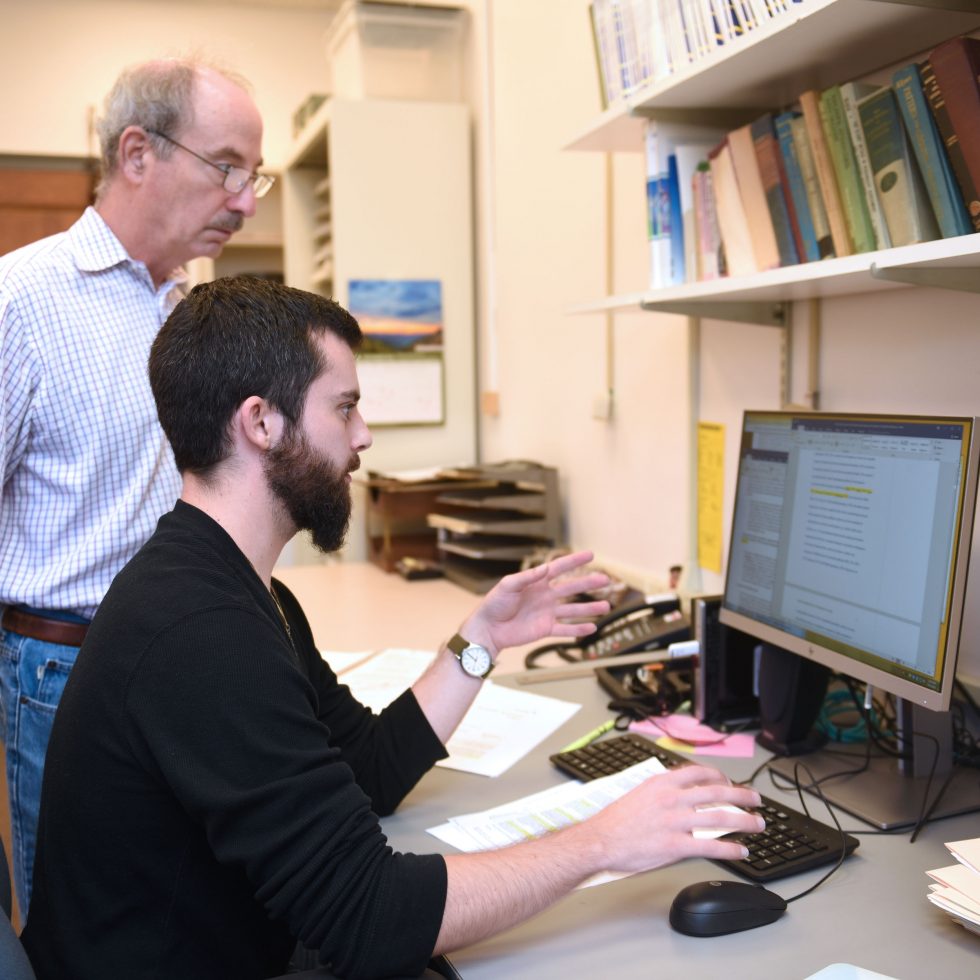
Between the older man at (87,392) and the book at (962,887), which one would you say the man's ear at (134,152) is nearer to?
the older man at (87,392)

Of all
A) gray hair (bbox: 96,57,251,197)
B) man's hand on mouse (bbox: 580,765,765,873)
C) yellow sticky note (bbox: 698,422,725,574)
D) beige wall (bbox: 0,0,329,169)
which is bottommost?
man's hand on mouse (bbox: 580,765,765,873)

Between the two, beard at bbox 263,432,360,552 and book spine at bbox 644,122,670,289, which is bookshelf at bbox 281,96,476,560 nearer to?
book spine at bbox 644,122,670,289

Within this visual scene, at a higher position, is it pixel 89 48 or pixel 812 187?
pixel 89 48

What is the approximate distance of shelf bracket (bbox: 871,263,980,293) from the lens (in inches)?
46.1

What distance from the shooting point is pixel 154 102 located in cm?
160

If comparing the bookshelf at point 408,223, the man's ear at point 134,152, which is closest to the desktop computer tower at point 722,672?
the man's ear at point 134,152

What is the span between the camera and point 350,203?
3.14m

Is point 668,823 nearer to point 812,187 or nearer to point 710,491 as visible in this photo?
point 812,187

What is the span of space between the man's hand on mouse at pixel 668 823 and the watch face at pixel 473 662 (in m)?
0.38

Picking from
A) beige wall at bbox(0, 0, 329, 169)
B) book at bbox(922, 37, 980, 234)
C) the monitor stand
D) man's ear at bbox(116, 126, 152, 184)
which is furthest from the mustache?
beige wall at bbox(0, 0, 329, 169)

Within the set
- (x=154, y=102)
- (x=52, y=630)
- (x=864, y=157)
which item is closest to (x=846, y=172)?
(x=864, y=157)

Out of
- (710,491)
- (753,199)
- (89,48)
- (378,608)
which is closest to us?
(753,199)

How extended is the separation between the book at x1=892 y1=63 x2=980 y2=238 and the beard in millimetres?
769

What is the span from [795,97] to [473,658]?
1.04 metres
